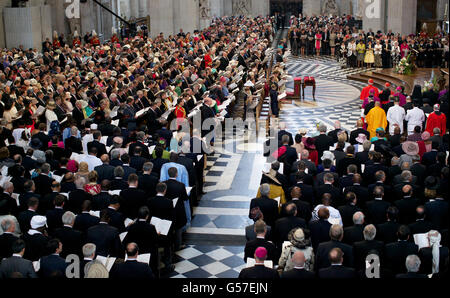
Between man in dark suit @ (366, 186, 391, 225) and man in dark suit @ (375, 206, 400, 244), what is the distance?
0.69 m

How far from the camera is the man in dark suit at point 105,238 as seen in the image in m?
8.04

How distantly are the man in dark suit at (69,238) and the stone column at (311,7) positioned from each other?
4862 cm

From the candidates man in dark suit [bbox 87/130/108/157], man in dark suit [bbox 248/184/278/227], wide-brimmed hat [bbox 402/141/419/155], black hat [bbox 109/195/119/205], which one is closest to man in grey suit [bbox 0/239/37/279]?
black hat [bbox 109/195/119/205]

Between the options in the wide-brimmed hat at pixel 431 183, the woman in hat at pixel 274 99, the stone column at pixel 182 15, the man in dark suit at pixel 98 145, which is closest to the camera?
the wide-brimmed hat at pixel 431 183

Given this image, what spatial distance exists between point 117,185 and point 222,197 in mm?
3614

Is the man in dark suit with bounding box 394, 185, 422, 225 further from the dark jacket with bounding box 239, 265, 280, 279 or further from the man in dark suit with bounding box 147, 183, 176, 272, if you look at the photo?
the man in dark suit with bounding box 147, 183, 176, 272

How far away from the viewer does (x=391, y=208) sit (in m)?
8.12

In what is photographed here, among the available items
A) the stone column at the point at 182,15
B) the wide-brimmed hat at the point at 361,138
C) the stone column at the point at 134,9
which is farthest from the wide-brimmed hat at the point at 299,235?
the stone column at the point at 134,9

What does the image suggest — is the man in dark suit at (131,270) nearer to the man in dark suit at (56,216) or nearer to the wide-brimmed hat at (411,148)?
the man in dark suit at (56,216)

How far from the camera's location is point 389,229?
8.07 meters

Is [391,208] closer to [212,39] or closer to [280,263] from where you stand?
[280,263]

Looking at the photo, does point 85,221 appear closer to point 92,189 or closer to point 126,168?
point 92,189

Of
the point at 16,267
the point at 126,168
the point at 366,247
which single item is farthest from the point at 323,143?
the point at 16,267
